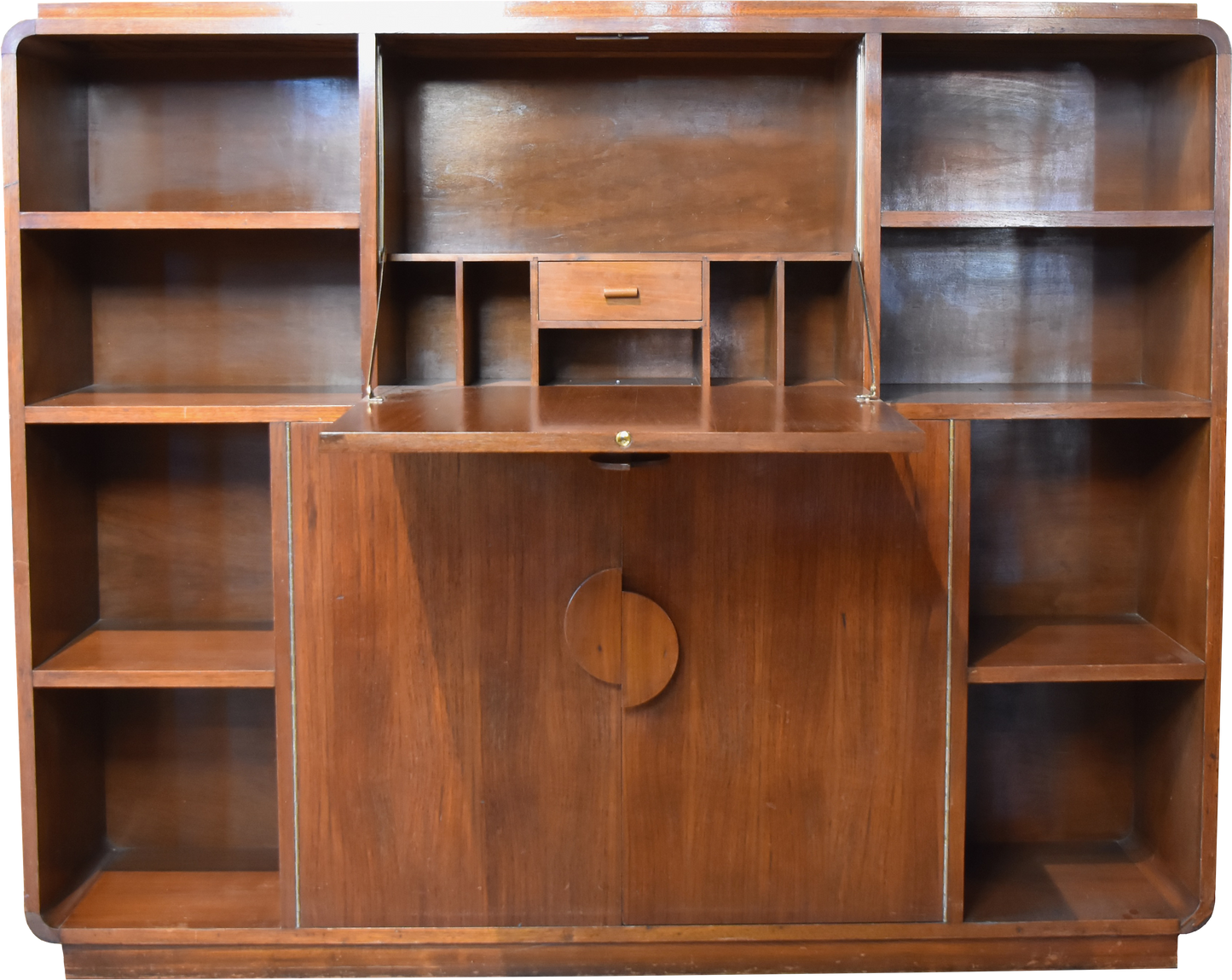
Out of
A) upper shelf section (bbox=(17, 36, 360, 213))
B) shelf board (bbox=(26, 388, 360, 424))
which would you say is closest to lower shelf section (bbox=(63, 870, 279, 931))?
shelf board (bbox=(26, 388, 360, 424))

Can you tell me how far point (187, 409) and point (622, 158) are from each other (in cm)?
128

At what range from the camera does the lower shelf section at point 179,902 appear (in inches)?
132

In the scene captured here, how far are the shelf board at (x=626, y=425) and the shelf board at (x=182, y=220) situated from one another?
48 centimetres

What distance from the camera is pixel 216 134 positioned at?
355 centimetres

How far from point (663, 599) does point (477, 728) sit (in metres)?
0.54

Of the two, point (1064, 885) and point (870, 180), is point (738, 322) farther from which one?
point (1064, 885)

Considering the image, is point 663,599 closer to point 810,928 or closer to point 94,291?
point 810,928

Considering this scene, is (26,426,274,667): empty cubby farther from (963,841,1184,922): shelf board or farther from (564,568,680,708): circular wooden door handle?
(963,841,1184,922): shelf board

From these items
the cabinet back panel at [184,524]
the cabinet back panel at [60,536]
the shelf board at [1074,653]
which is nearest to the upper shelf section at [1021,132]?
the shelf board at [1074,653]

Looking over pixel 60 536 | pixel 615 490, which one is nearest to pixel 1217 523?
pixel 615 490

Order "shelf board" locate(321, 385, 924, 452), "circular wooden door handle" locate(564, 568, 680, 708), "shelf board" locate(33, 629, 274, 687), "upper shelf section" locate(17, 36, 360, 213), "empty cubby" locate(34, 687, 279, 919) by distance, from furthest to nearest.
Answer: "empty cubby" locate(34, 687, 279, 919) < "upper shelf section" locate(17, 36, 360, 213) < "shelf board" locate(33, 629, 274, 687) < "circular wooden door handle" locate(564, 568, 680, 708) < "shelf board" locate(321, 385, 924, 452)

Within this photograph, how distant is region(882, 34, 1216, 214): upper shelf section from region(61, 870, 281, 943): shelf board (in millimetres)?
2428

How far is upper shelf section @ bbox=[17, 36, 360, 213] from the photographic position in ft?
11.6

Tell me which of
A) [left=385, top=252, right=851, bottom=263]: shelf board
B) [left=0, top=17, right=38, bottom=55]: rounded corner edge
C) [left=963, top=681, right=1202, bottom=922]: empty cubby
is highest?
[left=0, top=17, right=38, bottom=55]: rounded corner edge
